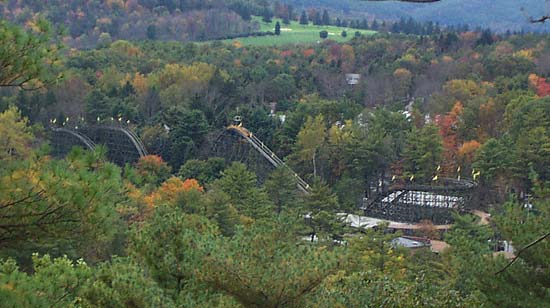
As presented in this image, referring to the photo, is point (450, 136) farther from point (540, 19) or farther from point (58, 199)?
point (540, 19)

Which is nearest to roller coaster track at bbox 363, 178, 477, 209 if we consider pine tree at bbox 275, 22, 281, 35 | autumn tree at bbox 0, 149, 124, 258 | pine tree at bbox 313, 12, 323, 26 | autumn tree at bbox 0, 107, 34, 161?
autumn tree at bbox 0, 107, 34, 161

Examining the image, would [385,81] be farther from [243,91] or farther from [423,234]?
[423,234]

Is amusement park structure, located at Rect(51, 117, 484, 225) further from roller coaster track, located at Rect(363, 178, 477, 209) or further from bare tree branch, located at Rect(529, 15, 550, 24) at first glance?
bare tree branch, located at Rect(529, 15, 550, 24)

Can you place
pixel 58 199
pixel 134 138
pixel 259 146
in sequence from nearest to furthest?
pixel 58 199 → pixel 259 146 → pixel 134 138

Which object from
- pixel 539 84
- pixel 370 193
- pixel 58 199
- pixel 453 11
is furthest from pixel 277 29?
pixel 58 199

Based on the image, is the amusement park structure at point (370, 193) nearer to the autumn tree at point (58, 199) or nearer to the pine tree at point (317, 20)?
A: the autumn tree at point (58, 199)

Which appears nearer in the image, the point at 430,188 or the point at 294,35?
the point at 430,188
